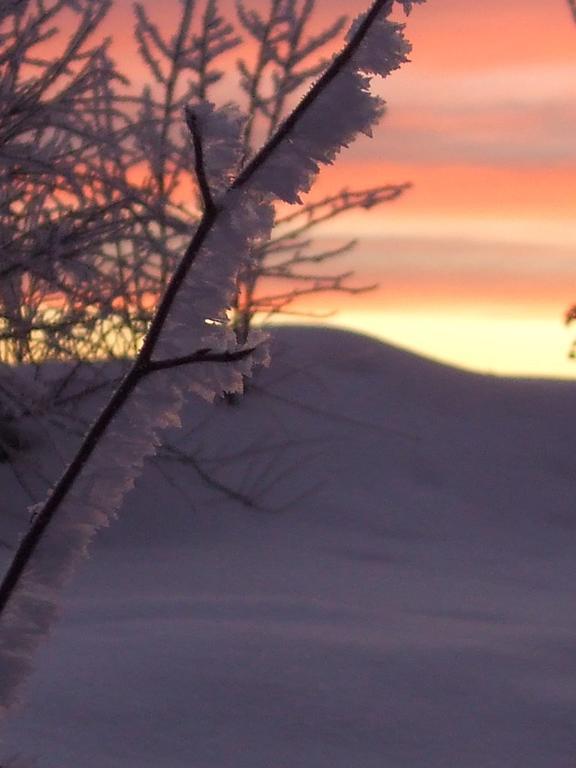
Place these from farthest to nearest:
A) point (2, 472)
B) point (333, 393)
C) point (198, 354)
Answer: point (333, 393), point (2, 472), point (198, 354)

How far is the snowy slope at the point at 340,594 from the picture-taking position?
3414 millimetres

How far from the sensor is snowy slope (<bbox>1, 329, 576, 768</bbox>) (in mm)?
3414

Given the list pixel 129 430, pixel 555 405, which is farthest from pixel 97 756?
pixel 555 405

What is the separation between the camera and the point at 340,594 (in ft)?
17.9

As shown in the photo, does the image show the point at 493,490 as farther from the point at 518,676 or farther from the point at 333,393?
the point at 518,676

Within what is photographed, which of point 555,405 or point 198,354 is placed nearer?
point 198,354

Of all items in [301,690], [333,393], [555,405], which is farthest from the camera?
[555,405]

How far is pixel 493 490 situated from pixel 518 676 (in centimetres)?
474

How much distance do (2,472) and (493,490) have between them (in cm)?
343

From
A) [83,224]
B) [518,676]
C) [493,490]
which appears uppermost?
[83,224]

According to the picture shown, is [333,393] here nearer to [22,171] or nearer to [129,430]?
[22,171]

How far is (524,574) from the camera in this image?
21.7 ft

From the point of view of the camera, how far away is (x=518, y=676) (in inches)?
158

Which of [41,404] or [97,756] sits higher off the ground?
[41,404]
